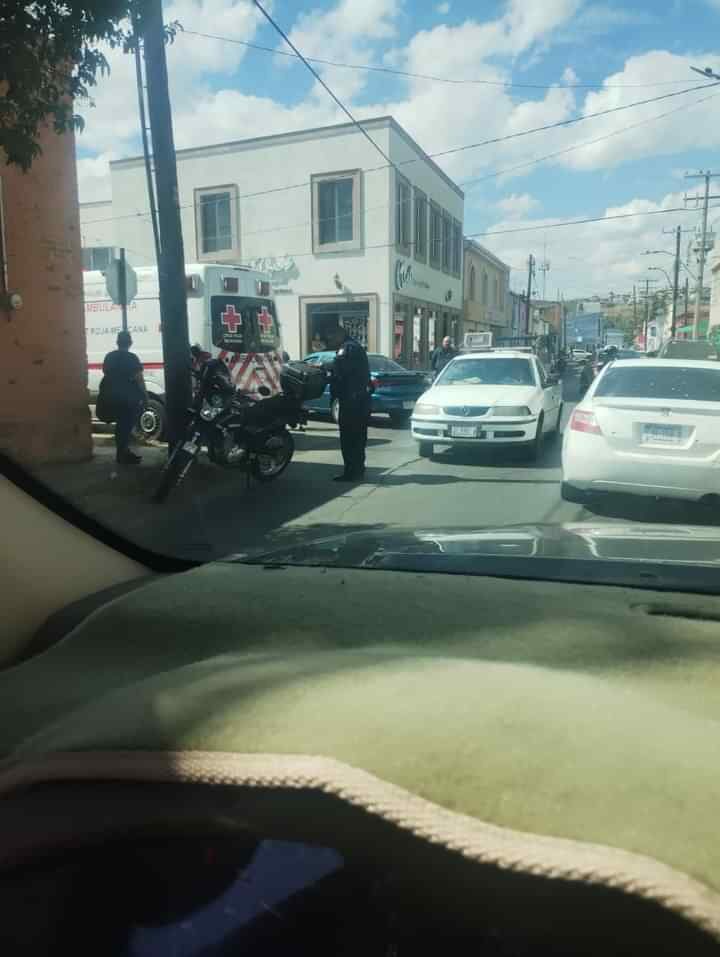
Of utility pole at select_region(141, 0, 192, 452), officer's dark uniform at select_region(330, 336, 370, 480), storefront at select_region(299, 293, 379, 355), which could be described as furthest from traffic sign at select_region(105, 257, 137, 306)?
storefront at select_region(299, 293, 379, 355)

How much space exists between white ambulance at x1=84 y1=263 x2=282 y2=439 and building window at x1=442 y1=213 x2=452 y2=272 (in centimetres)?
2394

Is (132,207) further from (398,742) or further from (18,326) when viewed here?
(398,742)

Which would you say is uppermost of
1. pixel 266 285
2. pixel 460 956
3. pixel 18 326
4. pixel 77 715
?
pixel 266 285

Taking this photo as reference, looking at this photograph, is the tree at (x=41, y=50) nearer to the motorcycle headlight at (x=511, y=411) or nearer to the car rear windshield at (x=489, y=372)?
the motorcycle headlight at (x=511, y=411)

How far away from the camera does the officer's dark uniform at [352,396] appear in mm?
9555

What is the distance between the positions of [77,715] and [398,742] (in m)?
0.59

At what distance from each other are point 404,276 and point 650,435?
23815 mm

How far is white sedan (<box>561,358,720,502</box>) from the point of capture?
6578 millimetres

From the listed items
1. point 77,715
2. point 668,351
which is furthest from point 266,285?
point 668,351

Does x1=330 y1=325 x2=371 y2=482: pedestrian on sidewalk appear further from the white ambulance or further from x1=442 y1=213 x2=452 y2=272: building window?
x1=442 y1=213 x2=452 y2=272: building window

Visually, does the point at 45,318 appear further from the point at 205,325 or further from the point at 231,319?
the point at 231,319

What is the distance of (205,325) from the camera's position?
1313 cm

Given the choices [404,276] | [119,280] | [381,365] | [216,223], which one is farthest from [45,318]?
[404,276]

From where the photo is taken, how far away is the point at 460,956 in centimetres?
98
